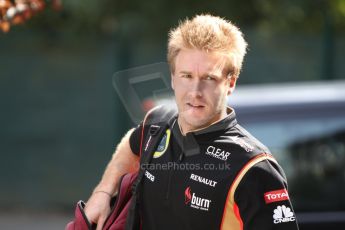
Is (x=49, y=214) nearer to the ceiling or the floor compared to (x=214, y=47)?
nearer to the floor

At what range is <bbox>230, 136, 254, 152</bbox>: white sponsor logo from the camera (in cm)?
273

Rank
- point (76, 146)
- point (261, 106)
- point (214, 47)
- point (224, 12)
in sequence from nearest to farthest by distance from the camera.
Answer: point (214, 47), point (261, 106), point (224, 12), point (76, 146)

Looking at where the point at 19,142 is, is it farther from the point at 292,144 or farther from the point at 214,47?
the point at 214,47

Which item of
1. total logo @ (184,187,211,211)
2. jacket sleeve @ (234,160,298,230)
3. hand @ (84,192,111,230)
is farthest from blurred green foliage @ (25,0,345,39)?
jacket sleeve @ (234,160,298,230)

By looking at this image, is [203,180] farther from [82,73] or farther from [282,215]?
[82,73]

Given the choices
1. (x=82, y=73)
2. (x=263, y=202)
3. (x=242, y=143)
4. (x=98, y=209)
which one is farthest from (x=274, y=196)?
(x=82, y=73)

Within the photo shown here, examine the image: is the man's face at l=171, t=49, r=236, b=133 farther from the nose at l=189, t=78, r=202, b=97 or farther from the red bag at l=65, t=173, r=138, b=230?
the red bag at l=65, t=173, r=138, b=230

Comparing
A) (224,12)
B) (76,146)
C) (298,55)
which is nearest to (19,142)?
(76,146)

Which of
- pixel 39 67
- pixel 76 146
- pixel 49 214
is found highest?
pixel 39 67

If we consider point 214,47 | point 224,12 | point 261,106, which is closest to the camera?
point 214,47

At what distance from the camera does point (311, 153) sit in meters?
4.84

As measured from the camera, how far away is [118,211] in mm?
3051

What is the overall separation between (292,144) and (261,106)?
12.4 inches

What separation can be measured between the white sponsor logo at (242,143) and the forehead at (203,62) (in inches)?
9.9
